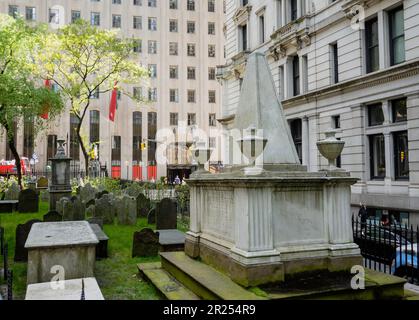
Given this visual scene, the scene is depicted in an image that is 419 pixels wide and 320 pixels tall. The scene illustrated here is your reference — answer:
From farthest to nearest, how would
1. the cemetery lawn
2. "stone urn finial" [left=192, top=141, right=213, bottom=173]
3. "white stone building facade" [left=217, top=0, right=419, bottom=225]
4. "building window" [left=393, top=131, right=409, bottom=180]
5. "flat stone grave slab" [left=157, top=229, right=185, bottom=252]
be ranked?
→ "building window" [left=393, top=131, right=409, bottom=180], "white stone building facade" [left=217, top=0, right=419, bottom=225], "flat stone grave slab" [left=157, top=229, right=185, bottom=252], "stone urn finial" [left=192, top=141, right=213, bottom=173], the cemetery lawn

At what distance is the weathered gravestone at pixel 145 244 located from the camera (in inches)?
426

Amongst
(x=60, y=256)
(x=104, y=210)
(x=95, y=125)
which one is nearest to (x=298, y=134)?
(x=104, y=210)

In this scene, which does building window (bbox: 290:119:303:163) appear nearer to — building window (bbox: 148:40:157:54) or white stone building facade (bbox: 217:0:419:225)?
white stone building facade (bbox: 217:0:419:225)

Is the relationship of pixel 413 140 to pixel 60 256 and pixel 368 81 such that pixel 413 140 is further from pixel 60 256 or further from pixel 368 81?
pixel 60 256

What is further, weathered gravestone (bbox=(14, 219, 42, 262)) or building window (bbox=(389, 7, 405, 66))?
building window (bbox=(389, 7, 405, 66))

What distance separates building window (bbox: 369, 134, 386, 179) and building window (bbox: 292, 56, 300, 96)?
7723 mm

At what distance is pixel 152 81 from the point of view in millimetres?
62156

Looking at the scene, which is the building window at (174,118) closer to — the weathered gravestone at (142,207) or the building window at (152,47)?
the building window at (152,47)

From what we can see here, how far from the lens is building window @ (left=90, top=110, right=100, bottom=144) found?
58.7m

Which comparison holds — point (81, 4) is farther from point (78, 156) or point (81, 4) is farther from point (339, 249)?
point (339, 249)

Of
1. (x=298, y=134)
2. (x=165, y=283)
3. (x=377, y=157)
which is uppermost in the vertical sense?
(x=298, y=134)

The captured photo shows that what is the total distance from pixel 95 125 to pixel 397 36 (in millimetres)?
47134

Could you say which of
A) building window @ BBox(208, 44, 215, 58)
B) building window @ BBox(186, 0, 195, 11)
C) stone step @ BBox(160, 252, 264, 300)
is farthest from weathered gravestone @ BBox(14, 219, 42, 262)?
building window @ BBox(186, 0, 195, 11)

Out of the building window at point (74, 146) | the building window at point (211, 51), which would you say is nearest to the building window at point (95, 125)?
the building window at point (74, 146)
